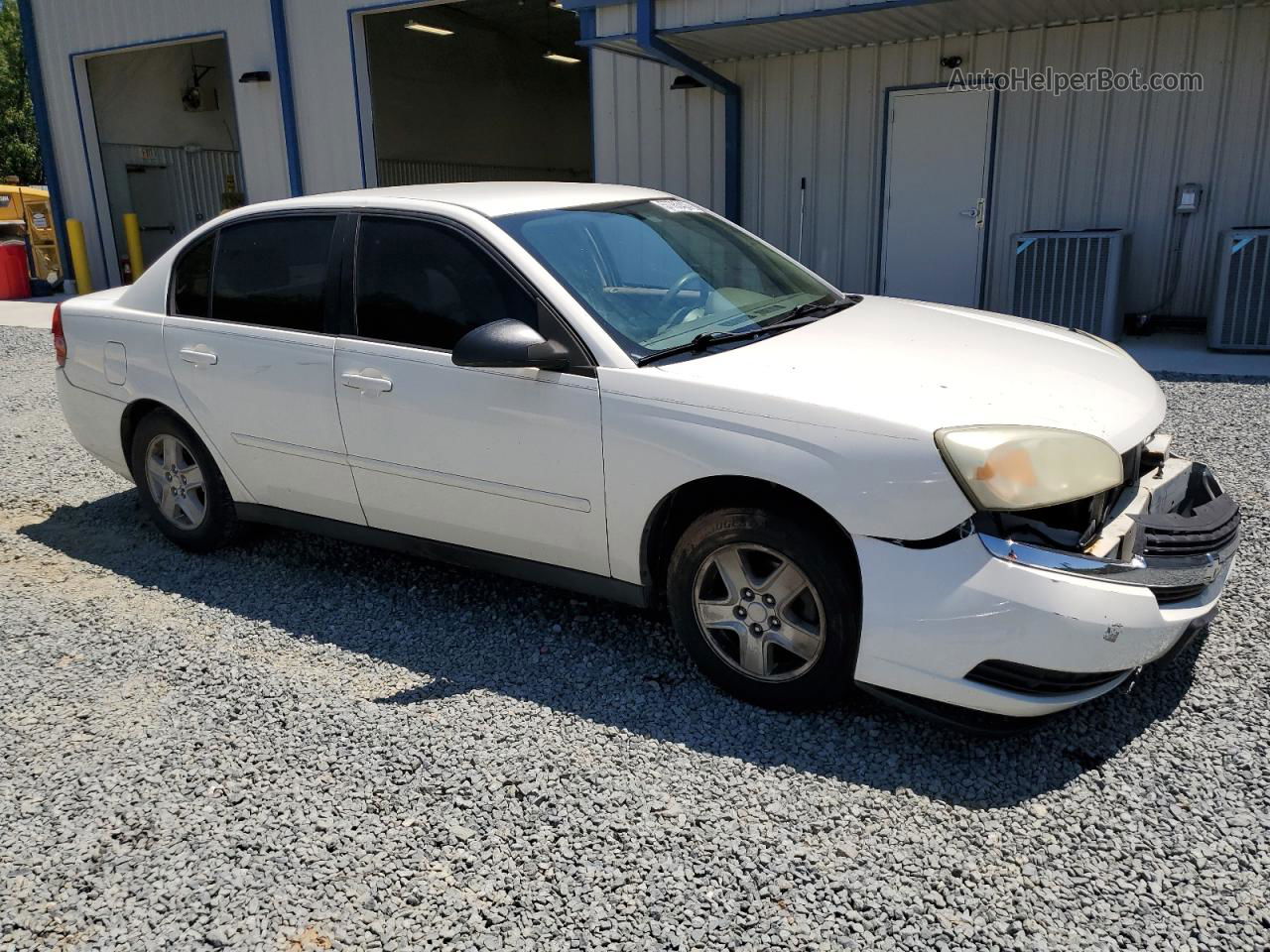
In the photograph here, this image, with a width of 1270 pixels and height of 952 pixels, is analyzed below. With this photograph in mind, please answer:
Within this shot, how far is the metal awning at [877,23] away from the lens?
8.49 metres

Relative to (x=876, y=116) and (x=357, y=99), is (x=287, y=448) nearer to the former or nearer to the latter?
(x=876, y=116)

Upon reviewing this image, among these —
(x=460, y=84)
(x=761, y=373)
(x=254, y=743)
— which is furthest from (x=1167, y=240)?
(x=460, y=84)

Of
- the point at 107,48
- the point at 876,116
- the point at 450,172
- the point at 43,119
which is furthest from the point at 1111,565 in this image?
the point at 450,172

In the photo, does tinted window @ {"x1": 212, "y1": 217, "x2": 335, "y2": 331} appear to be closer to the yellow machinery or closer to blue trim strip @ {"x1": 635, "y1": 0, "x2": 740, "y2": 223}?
blue trim strip @ {"x1": 635, "y1": 0, "x2": 740, "y2": 223}

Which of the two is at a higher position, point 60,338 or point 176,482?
point 60,338

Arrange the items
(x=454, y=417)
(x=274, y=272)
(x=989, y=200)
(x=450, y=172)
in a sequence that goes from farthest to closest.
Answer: (x=450, y=172), (x=989, y=200), (x=274, y=272), (x=454, y=417)

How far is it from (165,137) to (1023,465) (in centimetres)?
1991

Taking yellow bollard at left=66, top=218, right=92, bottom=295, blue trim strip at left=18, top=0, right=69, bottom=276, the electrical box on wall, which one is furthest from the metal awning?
blue trim strip at left=18, top=0, right=69, bottom=276

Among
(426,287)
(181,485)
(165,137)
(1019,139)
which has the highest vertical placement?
(165,137)

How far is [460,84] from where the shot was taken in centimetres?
2203

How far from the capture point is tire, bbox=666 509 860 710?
3023mm

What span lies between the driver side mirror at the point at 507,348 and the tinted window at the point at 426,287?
229mm

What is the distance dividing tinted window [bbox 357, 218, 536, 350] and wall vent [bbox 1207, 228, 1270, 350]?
25.0 feet

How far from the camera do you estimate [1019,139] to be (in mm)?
9953
